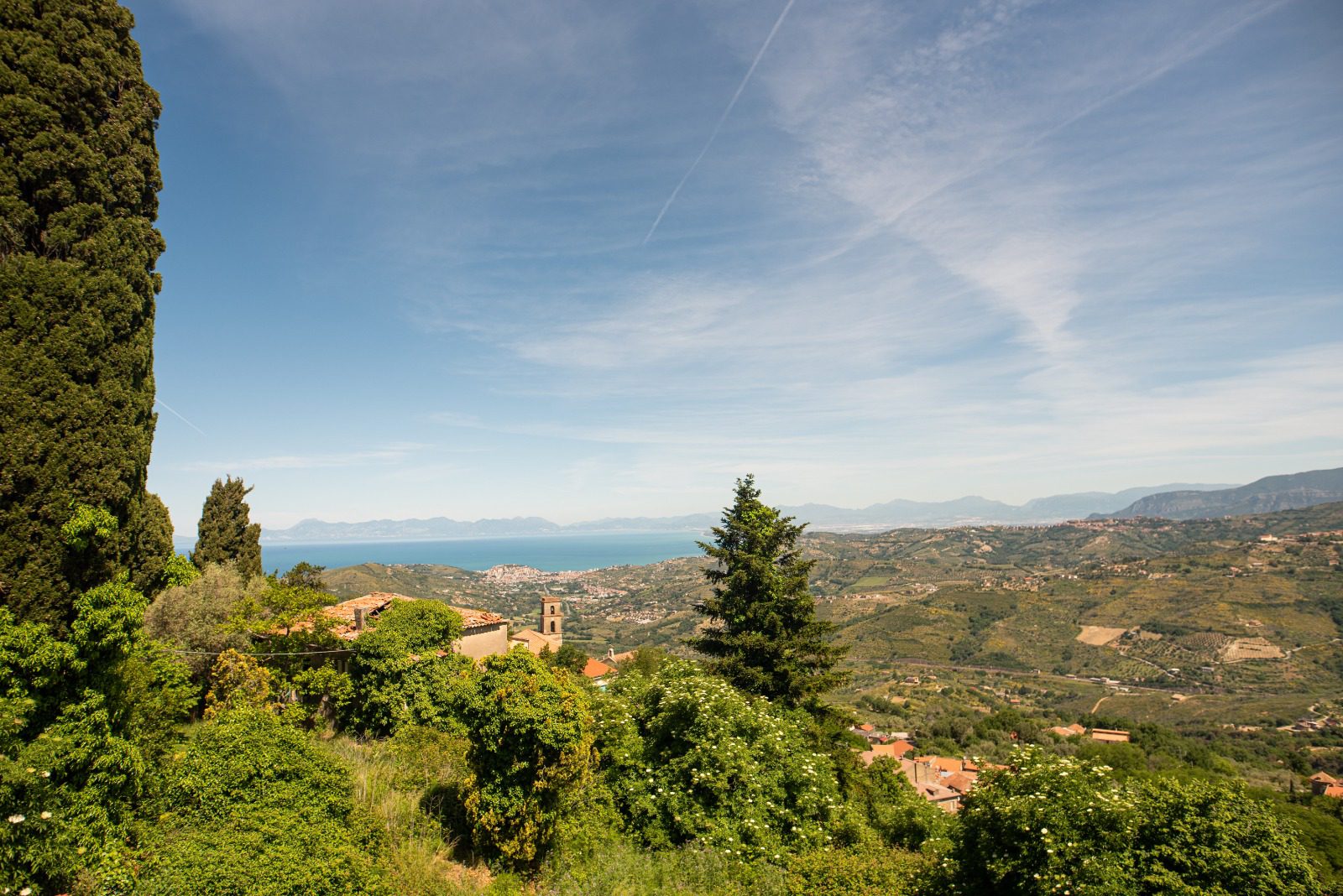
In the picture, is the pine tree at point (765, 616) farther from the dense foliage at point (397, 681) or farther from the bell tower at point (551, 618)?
the bell tower at point (551, 618)

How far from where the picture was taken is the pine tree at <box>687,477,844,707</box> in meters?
15.4

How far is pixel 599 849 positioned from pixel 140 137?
43.2ft

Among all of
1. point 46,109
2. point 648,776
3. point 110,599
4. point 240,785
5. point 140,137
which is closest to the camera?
point 240,785

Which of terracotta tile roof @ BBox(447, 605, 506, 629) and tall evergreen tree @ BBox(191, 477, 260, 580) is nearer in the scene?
tall evergreen tree @ BBox(191, 477, 260, 580)

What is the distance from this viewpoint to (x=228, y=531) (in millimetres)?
21156


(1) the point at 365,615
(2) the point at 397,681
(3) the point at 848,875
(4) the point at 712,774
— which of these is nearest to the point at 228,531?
(1) the point at 365,615

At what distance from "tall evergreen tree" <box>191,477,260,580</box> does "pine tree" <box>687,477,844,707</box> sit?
54.5 feet

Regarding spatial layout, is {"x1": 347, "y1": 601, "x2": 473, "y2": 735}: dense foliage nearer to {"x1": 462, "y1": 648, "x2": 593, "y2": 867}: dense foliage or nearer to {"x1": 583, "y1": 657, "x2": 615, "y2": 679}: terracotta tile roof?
{"x1": 462, "y1": 648, "x2": 593, "y2": 867}: dense foliage

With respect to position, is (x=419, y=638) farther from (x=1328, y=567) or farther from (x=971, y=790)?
(x=1328, y=567)

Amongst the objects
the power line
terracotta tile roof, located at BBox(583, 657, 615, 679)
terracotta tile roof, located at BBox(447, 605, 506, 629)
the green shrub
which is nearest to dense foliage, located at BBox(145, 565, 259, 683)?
the power line

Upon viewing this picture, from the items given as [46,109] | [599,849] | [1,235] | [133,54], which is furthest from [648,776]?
[133,54]

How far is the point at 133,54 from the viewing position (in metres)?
9.27

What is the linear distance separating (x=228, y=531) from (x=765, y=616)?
19650 millimetres

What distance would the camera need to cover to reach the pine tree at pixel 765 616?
606 inches
